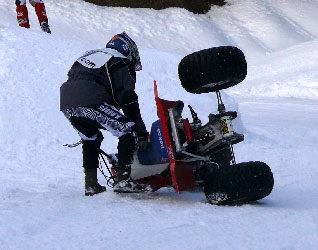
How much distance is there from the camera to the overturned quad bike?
437cm

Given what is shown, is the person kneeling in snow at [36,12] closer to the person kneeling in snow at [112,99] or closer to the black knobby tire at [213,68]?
the person kneeling in snow at [112,99]

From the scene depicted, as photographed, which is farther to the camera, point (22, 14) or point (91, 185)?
point (22, 14)

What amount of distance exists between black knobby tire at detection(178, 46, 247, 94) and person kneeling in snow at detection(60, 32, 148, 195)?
491 millimetres

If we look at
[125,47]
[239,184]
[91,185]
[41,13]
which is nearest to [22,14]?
[41,13]

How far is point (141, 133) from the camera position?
4.84m

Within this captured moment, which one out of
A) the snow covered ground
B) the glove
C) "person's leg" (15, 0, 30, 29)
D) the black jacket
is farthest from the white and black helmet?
"person's leg" (15, 0, 30, 29)

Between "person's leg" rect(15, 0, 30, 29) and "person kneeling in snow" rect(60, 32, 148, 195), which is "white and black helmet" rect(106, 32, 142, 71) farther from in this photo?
"person's leg" rect(15, 0, 30, 29)

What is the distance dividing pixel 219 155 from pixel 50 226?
5.70 feet

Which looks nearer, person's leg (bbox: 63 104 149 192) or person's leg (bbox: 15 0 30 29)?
person's leg (bbox: 63 104 149 192)

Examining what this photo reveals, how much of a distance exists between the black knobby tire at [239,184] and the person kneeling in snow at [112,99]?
0.72m

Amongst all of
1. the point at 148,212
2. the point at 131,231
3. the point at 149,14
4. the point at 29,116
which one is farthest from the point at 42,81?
the point at 149,14

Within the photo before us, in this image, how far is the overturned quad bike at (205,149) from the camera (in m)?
4.37

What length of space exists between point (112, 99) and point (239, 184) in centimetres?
128

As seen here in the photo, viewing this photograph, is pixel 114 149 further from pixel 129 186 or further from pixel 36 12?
pixel 36 12
